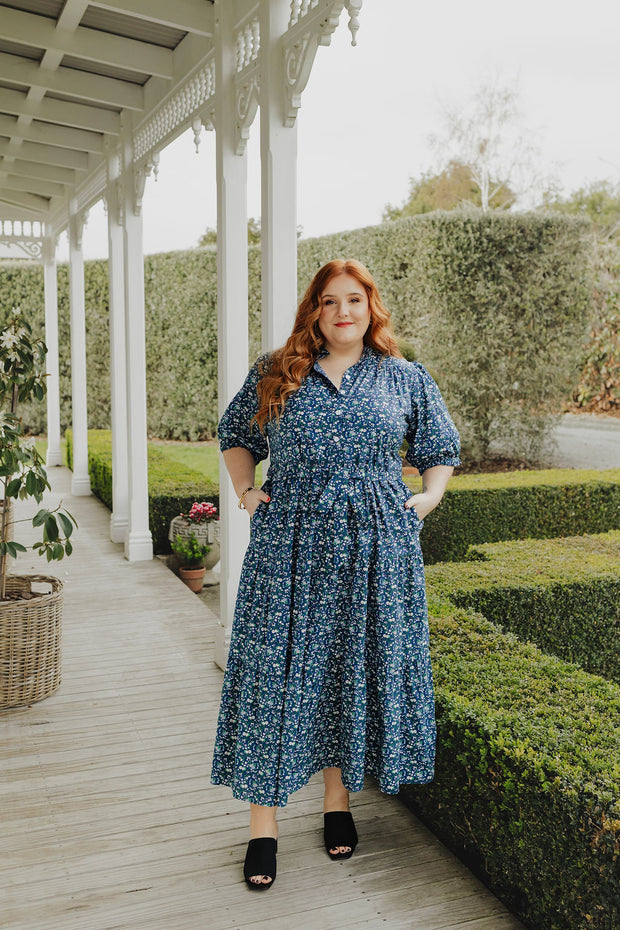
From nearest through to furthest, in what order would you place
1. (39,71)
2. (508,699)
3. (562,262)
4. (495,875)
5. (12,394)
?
(495,875)
(508,699)
(12,394)
(39,71)
(562,262)

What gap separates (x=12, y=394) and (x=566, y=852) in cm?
273

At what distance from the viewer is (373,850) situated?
243 centimetres

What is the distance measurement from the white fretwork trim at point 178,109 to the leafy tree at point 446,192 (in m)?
14.3

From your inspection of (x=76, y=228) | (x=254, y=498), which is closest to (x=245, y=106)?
(x=254, y=498)

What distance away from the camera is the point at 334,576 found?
2.16 meters

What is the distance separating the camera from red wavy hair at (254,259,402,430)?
7.33ft

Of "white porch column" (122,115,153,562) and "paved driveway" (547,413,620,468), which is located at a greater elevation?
"white porch column" (122,115,153,562)

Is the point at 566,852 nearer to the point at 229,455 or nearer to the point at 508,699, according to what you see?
the point at 508,699

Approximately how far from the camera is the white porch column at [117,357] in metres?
6.04

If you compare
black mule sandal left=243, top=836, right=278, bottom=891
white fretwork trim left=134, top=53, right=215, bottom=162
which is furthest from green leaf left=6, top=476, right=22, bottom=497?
white fretwork trim left=134, top=53, right=215, bottom=162

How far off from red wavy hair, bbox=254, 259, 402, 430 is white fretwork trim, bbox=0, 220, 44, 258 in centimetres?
853

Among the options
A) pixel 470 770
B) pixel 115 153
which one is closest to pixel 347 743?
pixel 470 770

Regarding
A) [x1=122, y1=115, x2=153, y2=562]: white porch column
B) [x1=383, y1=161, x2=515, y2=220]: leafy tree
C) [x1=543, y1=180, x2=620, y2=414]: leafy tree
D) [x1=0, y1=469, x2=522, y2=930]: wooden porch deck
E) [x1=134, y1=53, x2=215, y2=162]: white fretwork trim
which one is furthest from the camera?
[x1=383, y1=161, x2=515, y2=220]: leafy tree

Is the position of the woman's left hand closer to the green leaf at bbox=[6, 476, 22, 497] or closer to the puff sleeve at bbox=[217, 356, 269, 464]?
the puff sleeve at bbox=[217, 356, 269, 464]
